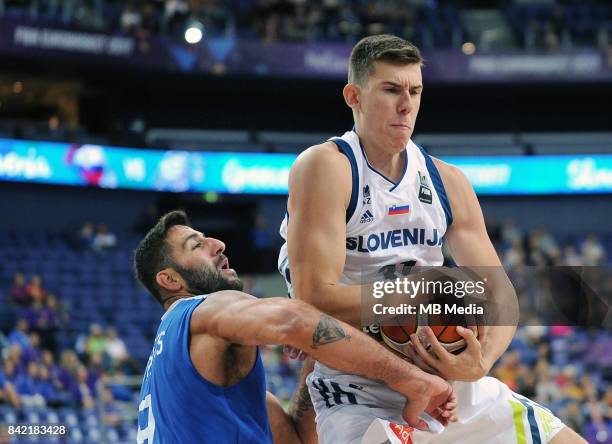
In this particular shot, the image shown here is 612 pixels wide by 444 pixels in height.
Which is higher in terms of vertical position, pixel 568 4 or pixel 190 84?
pixel 568 4

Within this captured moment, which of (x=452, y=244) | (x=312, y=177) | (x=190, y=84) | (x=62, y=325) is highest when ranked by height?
(x=190, y=84)

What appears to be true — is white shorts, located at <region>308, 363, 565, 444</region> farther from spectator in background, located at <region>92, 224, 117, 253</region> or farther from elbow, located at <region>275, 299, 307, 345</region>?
spectator in background, located at <region>92, 224, 117, 253</region>

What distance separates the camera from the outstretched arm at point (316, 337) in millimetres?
3795

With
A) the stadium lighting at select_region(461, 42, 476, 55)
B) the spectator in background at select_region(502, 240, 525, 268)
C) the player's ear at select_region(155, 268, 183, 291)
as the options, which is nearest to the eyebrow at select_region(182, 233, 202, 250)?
the player's ear at select_region(155, 268, 183, 291)

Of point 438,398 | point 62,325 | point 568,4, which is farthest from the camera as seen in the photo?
point 568,4

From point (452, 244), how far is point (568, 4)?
78.0 ft

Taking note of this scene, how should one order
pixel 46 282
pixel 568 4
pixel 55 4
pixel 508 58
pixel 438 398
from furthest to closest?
pixel 568 4
pixel 508 58
pixel 55 4
pixel 46 282
pixel 438 398

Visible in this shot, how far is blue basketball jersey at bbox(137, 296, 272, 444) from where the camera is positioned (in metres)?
4.25

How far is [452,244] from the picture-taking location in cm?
470

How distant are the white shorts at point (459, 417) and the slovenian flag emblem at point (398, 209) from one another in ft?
2.56

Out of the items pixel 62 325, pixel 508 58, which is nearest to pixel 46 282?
pixel 62 325

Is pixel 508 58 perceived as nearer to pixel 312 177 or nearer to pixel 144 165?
pixel 144 165

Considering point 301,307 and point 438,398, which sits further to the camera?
point 438,398

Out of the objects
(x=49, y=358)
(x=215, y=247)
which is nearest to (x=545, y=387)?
(x=49, y=358)
